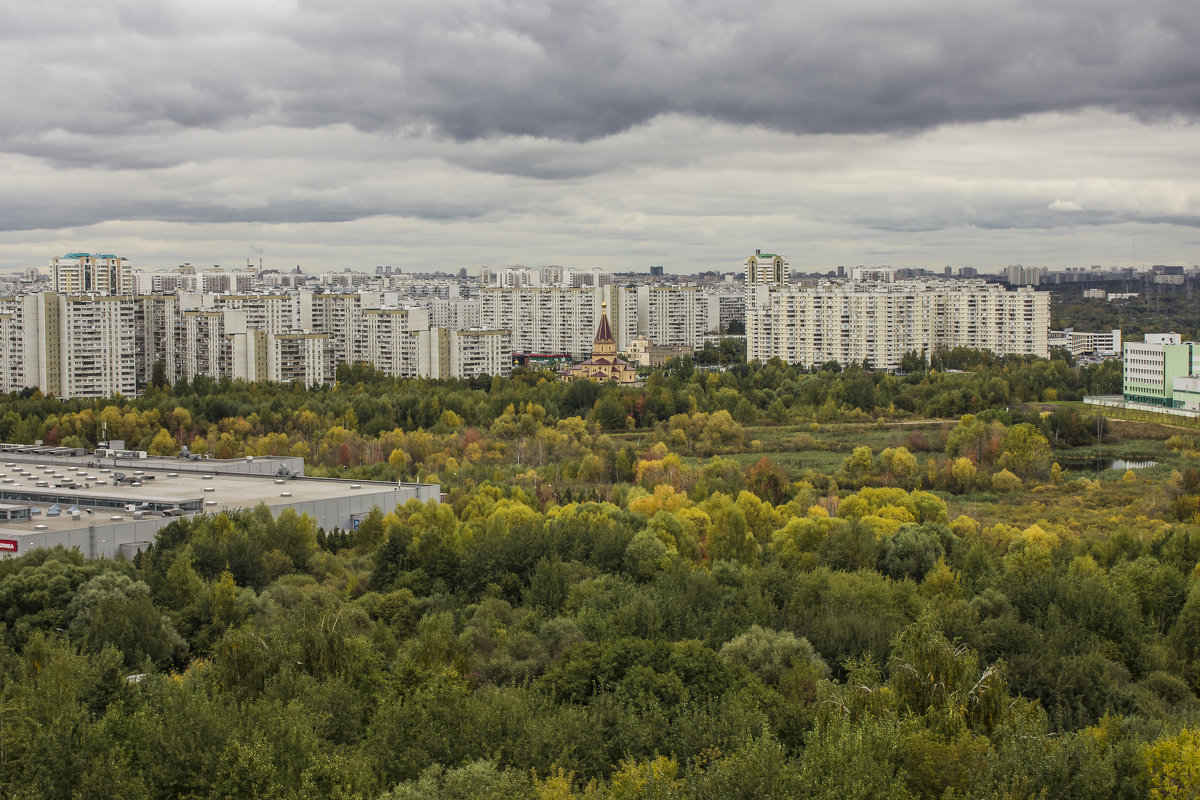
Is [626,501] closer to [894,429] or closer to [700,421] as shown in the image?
[700,421]

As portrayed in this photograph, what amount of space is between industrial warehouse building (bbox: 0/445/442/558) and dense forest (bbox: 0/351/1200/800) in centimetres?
127

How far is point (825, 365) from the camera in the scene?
5897cm

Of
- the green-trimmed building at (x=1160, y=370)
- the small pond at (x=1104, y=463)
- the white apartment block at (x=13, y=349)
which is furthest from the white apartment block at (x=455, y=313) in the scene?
the small pond at (x=1104, y=463)

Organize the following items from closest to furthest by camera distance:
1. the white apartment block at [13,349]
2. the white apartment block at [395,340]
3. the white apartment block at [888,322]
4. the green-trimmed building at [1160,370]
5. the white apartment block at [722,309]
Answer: the green-trimmed building at [1160,370], the white apartment block at [13,349], the white apartment block at [395,340], the white apartment block at [888,322], the white apartment block at [722,309]

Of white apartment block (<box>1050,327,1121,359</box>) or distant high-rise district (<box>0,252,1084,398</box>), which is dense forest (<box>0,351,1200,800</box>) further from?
white apartment block (<box>1050,327,1121,359</box>)

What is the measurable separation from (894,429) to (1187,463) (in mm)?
9839

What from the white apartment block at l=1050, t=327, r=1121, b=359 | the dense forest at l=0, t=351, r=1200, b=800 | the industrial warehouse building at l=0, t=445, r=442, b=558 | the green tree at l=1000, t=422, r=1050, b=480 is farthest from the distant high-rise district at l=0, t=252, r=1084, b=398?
the green tree at l=1000, t=422, r=1050, b=480

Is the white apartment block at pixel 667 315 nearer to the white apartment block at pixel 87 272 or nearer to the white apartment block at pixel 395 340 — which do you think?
the white apartment block at pixel 395 340

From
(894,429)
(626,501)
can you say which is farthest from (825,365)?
(626,501)

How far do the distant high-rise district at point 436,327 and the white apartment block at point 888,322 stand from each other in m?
0.07

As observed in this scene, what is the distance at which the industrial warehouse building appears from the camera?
2016cm

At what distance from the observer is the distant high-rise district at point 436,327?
4772 cm

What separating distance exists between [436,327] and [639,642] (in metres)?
45.4

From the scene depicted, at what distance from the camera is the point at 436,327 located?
190 ft
